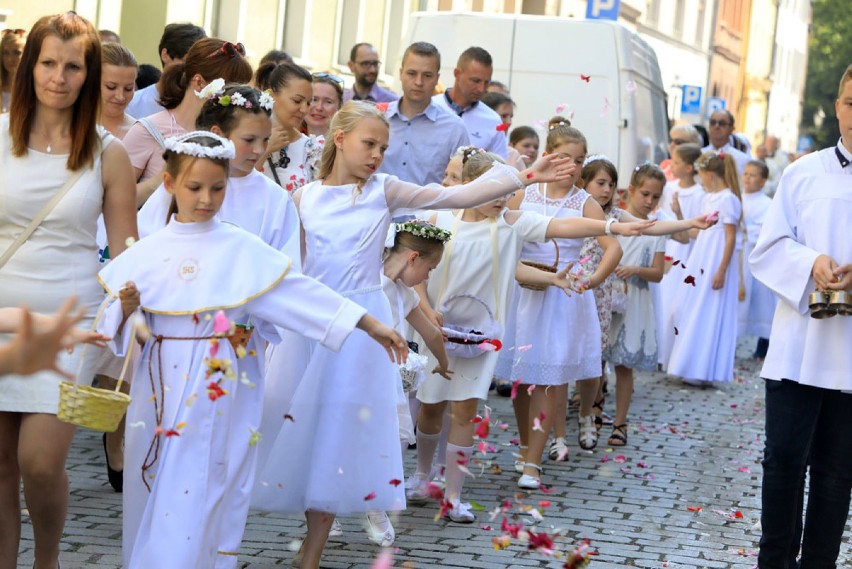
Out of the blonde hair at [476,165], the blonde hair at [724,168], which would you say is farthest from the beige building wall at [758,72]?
the blonde hair at [476,165]

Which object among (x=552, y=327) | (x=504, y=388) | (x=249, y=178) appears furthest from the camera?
(x=504, y=388)

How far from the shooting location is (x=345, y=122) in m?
6.73

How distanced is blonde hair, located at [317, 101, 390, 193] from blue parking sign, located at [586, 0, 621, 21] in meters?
19.5

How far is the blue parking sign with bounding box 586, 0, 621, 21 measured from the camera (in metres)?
25.8

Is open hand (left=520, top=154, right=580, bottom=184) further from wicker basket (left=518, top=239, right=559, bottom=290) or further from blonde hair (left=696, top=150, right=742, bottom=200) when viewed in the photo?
blonde hair (left=696, top=150, right=742, bottom=200)

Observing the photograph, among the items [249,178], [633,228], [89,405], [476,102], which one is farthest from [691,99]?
[89,405]

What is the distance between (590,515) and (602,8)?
1897cm

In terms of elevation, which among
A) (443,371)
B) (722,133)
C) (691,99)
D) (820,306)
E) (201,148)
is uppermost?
(691,99)

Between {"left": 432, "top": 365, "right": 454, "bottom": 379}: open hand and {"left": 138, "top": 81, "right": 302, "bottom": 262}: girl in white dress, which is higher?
{"left": 138, "top": 81, "right": 302, "bottom": 262}: girl in white dress

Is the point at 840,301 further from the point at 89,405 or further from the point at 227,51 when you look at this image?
the point at 227,51

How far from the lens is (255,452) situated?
587cm

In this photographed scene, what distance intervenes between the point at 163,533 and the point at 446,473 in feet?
9.59

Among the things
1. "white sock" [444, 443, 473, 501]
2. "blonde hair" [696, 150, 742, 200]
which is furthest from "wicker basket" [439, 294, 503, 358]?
"blonde hair" [696, 150, 742, 200]

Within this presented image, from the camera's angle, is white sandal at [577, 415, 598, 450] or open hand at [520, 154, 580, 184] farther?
white sandal at [577, 415, 598, 450]
